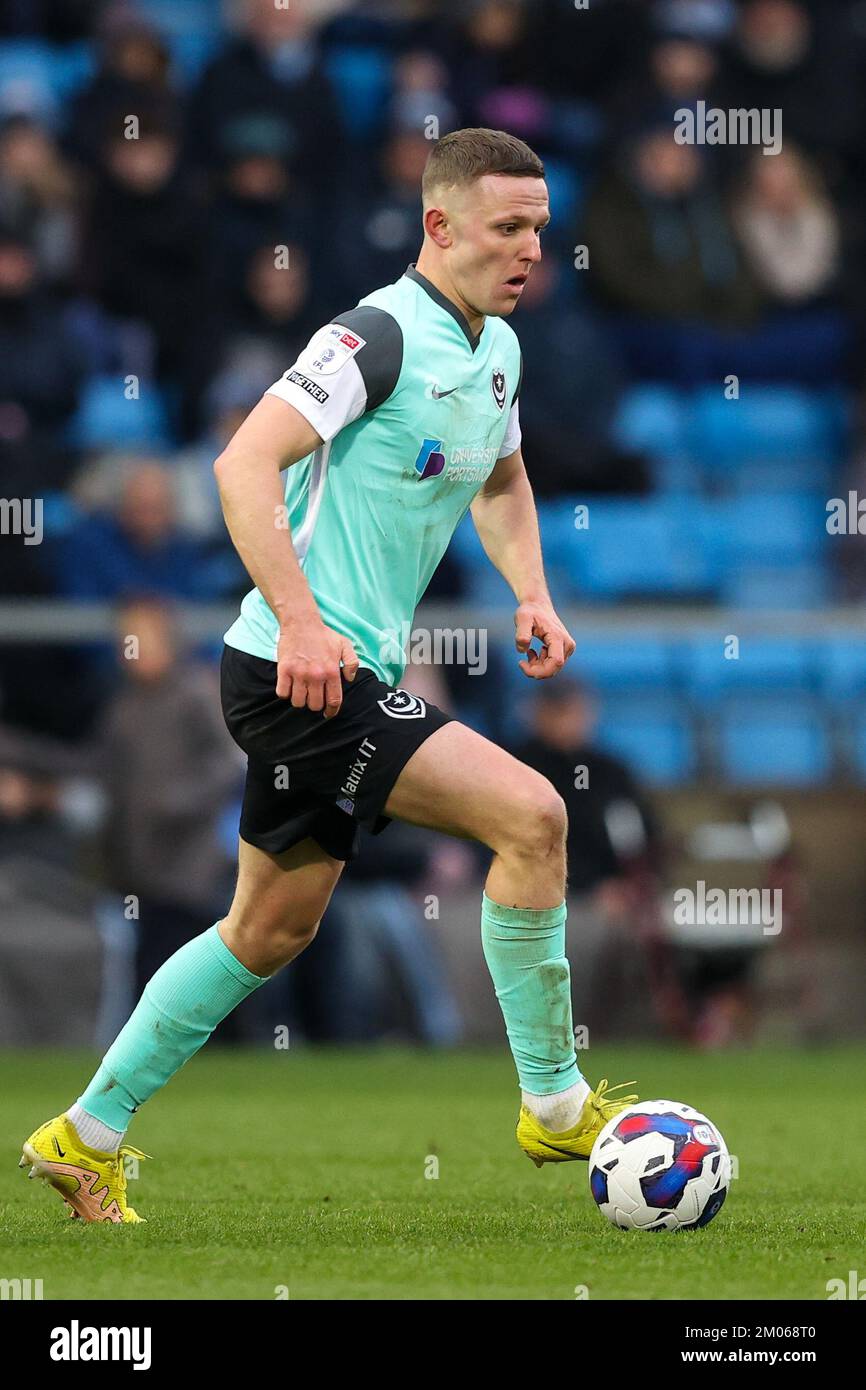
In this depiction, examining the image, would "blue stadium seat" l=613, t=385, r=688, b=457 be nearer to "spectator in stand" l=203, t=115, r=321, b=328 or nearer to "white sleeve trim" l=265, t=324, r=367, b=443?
"spectator in stand" l=203, t=115, r=321, b=328

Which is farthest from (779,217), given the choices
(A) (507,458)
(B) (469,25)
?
(A) (507,458)

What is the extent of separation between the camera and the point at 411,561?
4.97 metres

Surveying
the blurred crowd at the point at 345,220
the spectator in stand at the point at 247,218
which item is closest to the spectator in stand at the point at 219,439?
the blurred crowd at the point at 345,220

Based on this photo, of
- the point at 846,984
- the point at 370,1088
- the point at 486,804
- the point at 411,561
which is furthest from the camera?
the point at 846,984

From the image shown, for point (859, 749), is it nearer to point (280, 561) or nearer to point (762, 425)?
point (762, 425)

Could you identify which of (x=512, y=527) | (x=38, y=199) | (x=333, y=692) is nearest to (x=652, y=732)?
(x=38, y=199)

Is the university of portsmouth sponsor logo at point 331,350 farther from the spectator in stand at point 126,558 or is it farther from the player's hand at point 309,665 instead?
the spectator in stand at point 126,558

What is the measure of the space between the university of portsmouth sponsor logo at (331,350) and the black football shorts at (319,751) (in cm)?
65

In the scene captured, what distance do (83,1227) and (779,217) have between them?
10120 mm

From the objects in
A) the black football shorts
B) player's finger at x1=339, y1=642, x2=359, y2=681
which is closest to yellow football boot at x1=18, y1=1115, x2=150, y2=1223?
the black football shorts

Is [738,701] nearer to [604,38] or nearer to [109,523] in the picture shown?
[109,523]

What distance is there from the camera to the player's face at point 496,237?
16.0 ft

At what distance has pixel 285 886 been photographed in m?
5.03

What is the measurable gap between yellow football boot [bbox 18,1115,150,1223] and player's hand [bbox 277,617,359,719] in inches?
47.5
